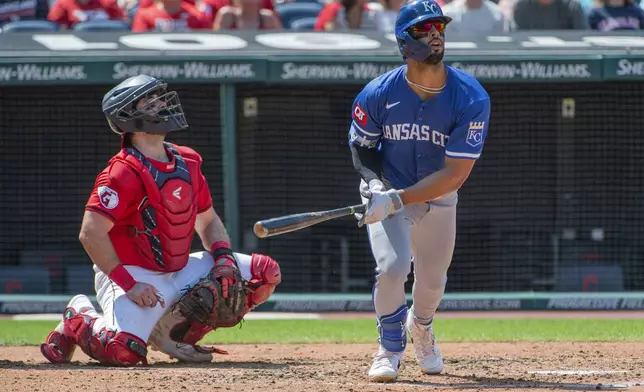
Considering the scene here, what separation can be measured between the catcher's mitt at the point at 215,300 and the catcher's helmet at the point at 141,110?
75 centimetres

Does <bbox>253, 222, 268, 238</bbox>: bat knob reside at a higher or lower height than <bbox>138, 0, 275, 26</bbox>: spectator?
lower

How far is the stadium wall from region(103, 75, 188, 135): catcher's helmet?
136 inches

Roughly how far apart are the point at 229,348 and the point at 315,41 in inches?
125

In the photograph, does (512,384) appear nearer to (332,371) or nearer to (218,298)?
(332,371)

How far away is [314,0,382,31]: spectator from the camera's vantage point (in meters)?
9.78

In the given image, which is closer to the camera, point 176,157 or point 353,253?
point 176,157

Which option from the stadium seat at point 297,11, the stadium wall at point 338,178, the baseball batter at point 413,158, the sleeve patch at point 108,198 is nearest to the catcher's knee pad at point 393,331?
the baseball batter at point 413,158

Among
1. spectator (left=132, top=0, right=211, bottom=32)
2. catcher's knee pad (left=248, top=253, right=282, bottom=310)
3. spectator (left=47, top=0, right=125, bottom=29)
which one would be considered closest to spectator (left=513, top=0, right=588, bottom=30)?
spectator (left=132, top=0, right=211, bottom=32)

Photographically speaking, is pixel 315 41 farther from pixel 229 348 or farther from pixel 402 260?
pixel 402 260

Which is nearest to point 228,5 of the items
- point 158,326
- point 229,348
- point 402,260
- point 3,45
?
point 3,45

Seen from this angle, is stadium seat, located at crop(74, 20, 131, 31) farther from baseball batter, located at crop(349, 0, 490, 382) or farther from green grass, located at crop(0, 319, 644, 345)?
baseball batter, located at crop(349, 0, 490, 382)

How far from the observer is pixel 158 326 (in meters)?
5.66

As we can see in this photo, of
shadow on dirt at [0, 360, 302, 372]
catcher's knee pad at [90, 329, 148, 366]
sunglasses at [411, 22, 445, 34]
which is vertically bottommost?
shadow on dirt at [0, 360, 302, 372]

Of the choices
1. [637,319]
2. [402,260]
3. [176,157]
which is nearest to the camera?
[402,260]
